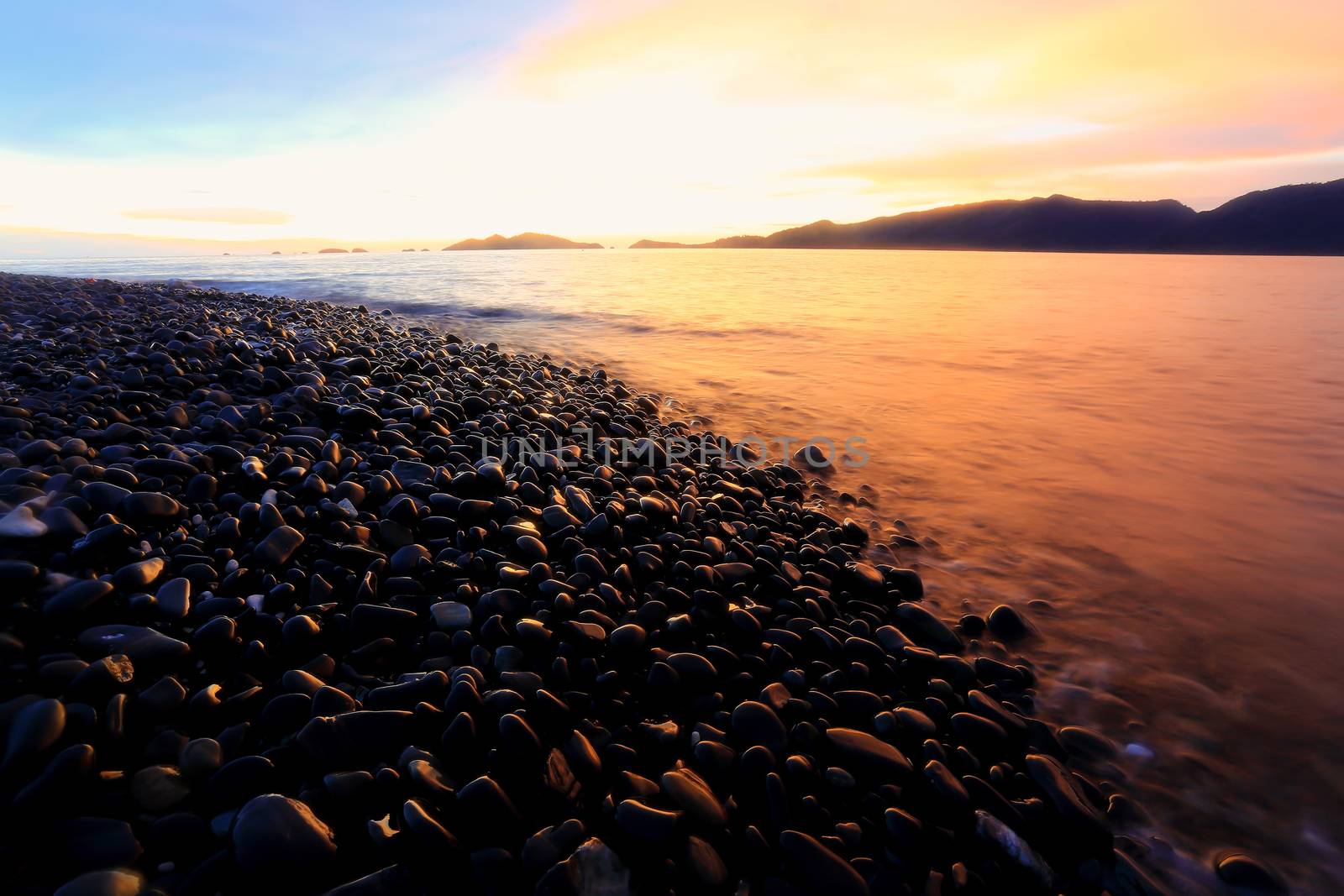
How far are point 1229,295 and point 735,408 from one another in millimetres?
29383

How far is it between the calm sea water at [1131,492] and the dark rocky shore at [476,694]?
0.41 m

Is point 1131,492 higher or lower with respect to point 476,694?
lower

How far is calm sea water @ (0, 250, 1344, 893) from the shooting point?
9.78 ft

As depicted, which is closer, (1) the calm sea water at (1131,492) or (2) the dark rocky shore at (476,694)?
(2) the dark rocky shore at (476,694)

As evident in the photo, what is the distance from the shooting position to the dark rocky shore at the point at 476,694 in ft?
6.61

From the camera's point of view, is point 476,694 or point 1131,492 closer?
point 476,694

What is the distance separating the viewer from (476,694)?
8.36 ft

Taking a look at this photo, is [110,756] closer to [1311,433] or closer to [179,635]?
[179,635]

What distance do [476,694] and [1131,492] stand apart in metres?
6.57

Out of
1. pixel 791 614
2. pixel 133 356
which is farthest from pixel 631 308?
pixel 791 614

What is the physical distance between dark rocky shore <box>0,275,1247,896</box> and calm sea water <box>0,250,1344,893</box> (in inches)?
16.2

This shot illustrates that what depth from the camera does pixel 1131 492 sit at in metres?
6.16

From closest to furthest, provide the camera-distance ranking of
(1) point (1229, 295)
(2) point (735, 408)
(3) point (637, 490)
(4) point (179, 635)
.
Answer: (4) point (179, 635) → (3) point (637, 490) → (2) point (735, 408) → (1) point (1229, 295)

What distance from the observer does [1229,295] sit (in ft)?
86.5
